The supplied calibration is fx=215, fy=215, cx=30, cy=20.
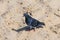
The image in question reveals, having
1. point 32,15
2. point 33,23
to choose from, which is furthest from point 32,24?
point 32,15

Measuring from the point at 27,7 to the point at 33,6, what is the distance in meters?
0.12

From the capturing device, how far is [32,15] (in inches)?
150

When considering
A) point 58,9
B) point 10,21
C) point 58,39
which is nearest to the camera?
point 58,39

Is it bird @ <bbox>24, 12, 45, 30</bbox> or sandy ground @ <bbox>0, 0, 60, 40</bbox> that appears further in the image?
bird @ <bbox>24, 12, 45, 30</bbox>

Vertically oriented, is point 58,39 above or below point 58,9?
below

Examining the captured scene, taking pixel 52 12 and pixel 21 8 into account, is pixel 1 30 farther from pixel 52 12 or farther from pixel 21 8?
pixel 52 12

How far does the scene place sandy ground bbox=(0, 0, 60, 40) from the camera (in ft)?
11.2

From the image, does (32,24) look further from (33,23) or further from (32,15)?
(32,15)

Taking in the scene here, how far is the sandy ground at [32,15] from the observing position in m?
3.43

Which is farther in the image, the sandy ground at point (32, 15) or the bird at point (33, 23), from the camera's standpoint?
the bird at point (33, 23)

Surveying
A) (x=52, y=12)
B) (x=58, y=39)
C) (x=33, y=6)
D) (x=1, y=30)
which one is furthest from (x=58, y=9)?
(x=1, y=30)

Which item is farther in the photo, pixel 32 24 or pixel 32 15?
pixel 32 15

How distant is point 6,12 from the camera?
3889 mm

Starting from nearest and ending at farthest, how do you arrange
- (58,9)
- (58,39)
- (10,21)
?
1. (58,39)
2. (10,21)
3. (58,9)
